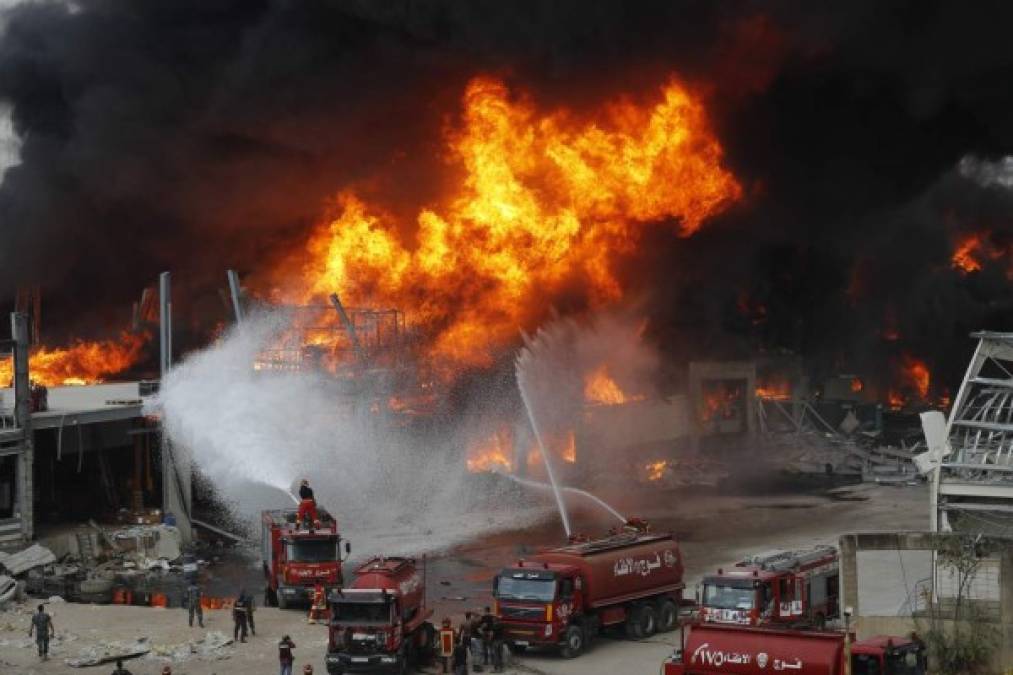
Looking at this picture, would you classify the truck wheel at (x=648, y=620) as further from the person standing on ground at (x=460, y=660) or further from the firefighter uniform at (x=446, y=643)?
the person standing on ground at (x=460, y=660)

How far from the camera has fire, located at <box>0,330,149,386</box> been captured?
178 ft

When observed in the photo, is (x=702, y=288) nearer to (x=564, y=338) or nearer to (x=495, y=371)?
(x=564, y=338)

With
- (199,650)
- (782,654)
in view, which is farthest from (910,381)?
(782,654)

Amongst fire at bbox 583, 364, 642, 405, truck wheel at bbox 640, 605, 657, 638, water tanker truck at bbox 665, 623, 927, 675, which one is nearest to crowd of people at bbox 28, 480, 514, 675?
truck wheel at bbox 640, 605, 657, 638

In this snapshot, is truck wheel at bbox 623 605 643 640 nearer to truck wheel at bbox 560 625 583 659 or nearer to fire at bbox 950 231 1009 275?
truck wheel at bbox 560 625 583 659

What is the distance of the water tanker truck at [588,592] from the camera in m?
23.6

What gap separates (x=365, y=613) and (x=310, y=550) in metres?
6.05

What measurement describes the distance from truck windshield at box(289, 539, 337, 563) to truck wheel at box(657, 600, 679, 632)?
7.40 metres

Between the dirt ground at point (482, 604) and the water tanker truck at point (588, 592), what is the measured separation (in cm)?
46

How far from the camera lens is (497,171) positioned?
54.0 m

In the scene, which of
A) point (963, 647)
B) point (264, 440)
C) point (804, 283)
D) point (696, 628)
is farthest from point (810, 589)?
point (804, 283)

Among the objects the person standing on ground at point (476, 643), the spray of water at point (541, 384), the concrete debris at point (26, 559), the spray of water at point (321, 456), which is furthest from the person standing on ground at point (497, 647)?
the spray of water at point (541, 384)

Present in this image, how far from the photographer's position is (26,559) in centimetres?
3272

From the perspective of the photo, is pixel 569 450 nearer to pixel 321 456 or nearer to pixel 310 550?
pixel 321 456
